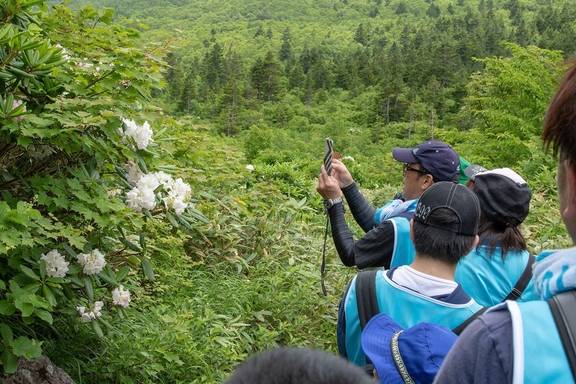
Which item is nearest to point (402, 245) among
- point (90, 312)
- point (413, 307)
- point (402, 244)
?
point (402, 244)

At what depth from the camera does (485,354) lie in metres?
0.85

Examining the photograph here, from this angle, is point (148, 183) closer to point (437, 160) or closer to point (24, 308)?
point (24, 308)

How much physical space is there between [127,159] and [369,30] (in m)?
64.7

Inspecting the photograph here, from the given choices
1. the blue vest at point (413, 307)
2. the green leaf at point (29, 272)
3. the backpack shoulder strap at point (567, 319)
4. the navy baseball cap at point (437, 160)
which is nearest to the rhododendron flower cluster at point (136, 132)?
the green leaf at point (29, 272)

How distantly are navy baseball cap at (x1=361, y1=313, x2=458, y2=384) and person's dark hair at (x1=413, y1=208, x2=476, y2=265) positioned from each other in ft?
1.21

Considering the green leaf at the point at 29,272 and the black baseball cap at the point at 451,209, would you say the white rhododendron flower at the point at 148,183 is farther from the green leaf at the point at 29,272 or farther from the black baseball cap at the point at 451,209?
the black baseball cap at the point at 451,209

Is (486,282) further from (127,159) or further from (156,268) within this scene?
(156,268)

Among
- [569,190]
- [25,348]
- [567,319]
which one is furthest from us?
[25,348]

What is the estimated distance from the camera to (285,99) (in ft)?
122

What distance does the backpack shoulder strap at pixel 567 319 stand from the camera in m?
0.77

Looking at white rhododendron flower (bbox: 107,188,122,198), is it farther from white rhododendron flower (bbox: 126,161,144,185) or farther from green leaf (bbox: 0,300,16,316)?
green leaf (bbox: 0,300,16,316)

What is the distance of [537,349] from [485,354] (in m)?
0.08

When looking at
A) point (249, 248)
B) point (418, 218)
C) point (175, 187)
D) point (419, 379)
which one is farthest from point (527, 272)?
point (249, 248)

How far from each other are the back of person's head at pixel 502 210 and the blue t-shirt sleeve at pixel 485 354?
1.47 m
